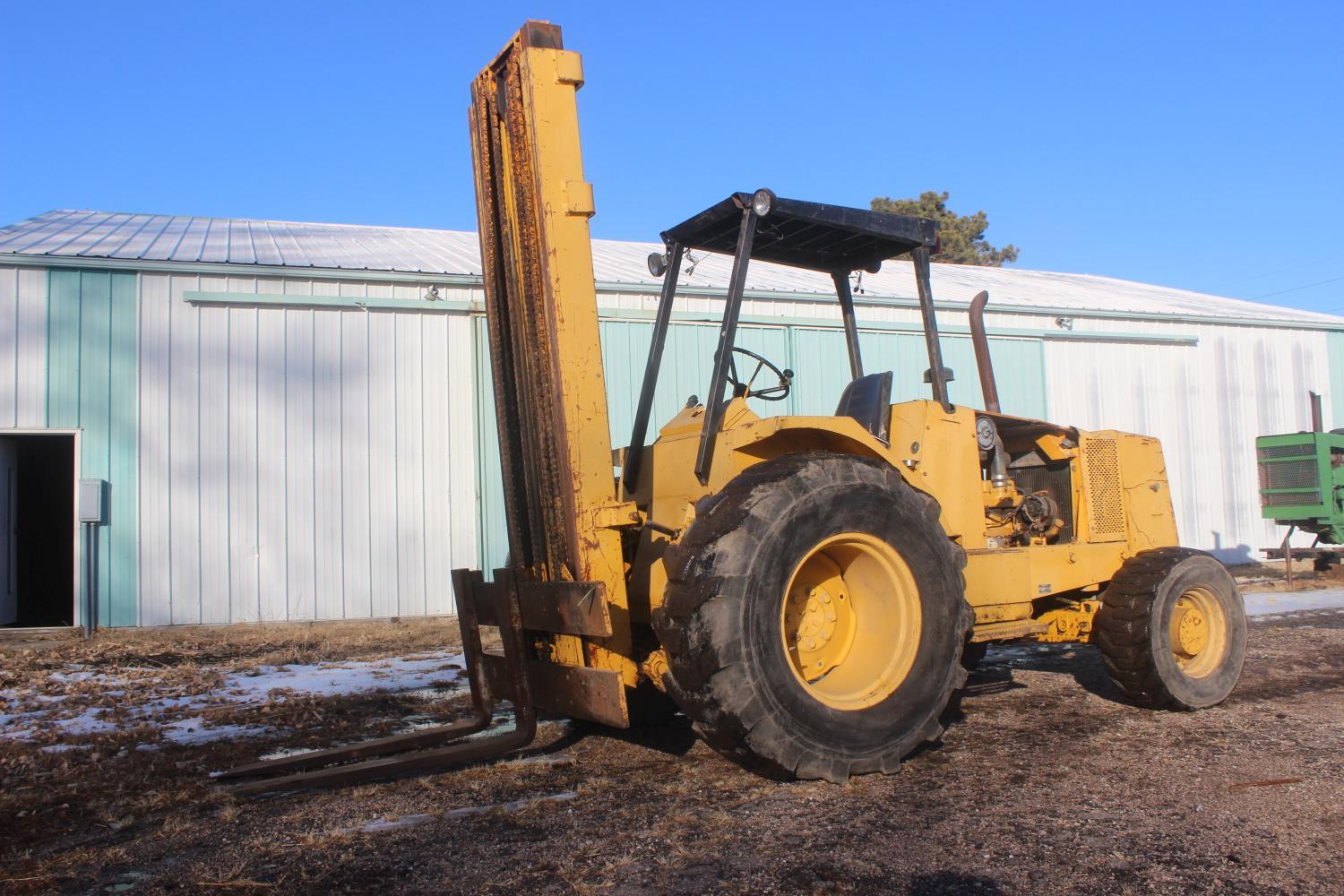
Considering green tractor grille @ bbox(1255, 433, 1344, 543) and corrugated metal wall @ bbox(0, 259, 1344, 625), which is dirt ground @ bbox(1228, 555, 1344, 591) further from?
corrugated metal wall @ bbox(0, 259, 1344, 625)

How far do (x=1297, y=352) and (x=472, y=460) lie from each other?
614 inches

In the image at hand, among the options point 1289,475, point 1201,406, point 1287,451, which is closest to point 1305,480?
point 1289,475

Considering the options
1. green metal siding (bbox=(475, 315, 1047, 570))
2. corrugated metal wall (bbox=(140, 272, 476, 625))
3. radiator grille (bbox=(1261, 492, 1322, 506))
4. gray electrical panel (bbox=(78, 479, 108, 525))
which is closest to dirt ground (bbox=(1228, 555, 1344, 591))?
radiator grille (bbox=(1261, 492, 1322, 506))

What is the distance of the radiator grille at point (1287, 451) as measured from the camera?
14625mm

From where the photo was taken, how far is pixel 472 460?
1340cm

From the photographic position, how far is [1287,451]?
49.1 ft

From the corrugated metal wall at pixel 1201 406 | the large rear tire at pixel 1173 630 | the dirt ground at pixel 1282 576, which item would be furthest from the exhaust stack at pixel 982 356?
the corrugated metal wall at pixel 1201 406

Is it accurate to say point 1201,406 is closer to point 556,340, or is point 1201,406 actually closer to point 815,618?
point 815,618

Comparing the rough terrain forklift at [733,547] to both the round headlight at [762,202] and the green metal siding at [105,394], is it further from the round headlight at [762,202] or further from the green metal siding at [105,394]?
the green metal siding at [105,394]

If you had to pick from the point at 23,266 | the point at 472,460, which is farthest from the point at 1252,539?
the point at 23,266

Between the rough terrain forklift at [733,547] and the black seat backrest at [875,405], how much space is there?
1 centimetres

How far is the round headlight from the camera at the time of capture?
5.04 meters

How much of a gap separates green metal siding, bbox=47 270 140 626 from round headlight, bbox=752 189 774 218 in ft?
31.6

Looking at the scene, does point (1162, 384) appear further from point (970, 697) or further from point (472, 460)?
point (970, 697)
